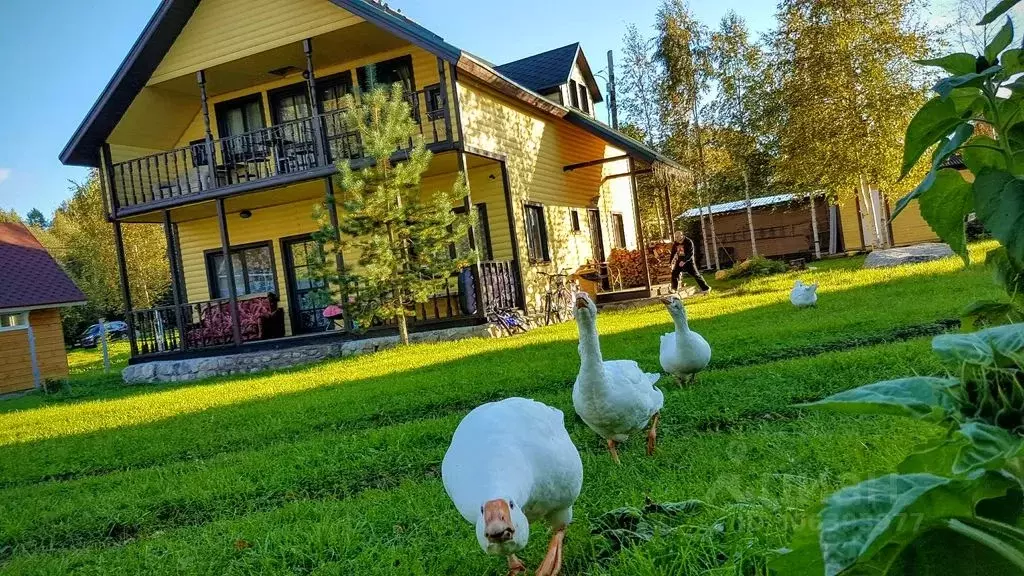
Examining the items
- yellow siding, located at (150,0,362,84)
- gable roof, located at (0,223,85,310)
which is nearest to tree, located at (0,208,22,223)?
gable roof, located at (0,223,85,310)

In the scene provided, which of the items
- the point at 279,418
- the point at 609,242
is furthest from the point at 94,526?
the point at 609,242

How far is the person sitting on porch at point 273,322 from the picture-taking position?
16.4m

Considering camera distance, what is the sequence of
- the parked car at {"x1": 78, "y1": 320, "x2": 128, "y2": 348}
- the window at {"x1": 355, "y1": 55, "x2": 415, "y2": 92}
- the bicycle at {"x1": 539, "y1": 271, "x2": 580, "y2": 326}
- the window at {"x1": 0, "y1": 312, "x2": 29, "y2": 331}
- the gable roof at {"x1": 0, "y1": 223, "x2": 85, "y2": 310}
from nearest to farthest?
the window at {"x1": 355, "y1": 55, "x2": 415, "y2": 92}, the bicycle at {"x1": 539, "y1": 271, "x2": 580, "y2": 326}, the window at {"x1": 0, "y1": 312, "x2": 29, "y2": 331}, the gable roof at {"x1": 0, "y1": 223, "x2": 85, "y2": 310}, the parked car at {"x1": 78, "y1": 320, "x2": 128, "y2": 348}

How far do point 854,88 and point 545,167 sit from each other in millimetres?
9819

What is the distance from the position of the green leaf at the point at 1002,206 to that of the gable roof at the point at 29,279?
2492 cm

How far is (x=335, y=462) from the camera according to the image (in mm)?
5352

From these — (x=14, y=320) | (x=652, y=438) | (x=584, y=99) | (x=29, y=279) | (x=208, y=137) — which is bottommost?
(x=652, y=438)

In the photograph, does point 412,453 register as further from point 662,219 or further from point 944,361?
point 662,219

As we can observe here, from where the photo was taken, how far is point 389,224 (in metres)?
12.4

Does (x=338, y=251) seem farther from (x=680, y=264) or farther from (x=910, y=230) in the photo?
(x=910, y=230)

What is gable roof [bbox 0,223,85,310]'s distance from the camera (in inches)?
817

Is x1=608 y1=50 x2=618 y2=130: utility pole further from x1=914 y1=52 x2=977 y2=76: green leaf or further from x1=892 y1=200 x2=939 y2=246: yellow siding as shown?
x1=914 y1=52 x2=977 y2=76: green leaf

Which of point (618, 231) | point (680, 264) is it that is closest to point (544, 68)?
point (618, 231)

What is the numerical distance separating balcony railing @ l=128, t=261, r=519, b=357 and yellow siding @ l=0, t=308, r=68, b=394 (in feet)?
21.2
